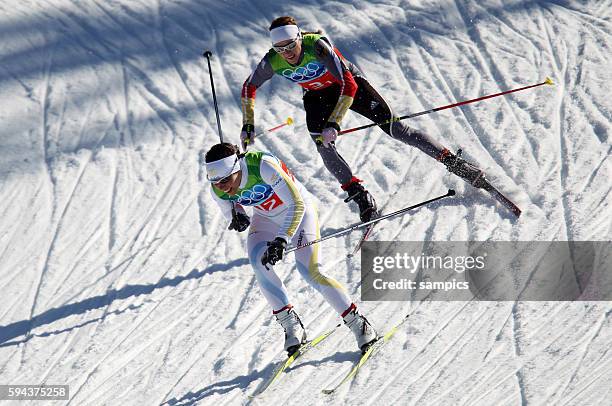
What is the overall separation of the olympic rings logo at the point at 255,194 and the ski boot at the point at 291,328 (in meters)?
0.79

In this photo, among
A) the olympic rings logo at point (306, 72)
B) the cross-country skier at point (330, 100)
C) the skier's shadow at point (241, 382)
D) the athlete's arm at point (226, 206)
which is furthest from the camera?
the olympic rings logo at point (306, 72)

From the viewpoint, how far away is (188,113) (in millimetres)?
10133

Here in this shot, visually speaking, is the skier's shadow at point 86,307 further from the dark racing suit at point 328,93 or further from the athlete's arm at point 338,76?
the athlete's arm at point 338,76

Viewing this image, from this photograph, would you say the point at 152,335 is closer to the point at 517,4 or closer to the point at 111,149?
the point at 111,149

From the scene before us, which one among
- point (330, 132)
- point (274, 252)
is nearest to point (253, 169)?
point (274, 252)

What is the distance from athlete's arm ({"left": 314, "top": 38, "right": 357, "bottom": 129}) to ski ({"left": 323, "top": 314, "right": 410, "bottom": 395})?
6.15ft

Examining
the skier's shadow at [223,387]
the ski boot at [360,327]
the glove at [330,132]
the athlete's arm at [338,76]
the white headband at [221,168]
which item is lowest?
the ski boot at [360,327]

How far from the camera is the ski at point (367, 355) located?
17.7ft

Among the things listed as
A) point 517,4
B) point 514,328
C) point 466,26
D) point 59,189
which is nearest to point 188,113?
point 59,189

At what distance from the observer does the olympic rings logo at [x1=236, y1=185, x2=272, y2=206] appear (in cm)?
575

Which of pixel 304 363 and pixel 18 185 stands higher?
pixel 18 185

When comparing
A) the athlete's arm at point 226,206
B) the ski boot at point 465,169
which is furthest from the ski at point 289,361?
the ski boot at point 465,169

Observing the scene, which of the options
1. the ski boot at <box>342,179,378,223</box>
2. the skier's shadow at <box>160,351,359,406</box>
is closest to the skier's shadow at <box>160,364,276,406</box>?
the skier's shadow at <box>160,351,359,406</box>

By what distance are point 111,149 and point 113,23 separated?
3.55 m
